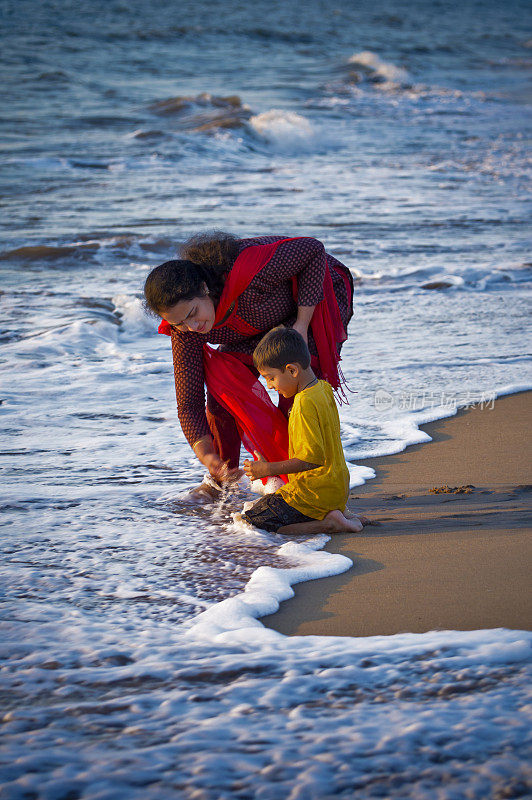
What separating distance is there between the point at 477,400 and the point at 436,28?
46713mm

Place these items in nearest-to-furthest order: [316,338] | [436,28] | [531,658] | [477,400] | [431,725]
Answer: [431,725]
[531,658]
[316,338]
[477,400]
[436,28]

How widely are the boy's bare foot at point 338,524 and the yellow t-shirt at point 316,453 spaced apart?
4cm

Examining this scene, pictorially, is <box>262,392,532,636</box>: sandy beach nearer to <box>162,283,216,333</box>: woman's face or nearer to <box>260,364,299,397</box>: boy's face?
<box>260,364,299,397</box>: boy's face

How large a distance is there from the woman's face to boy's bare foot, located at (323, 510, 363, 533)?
2.93 ft

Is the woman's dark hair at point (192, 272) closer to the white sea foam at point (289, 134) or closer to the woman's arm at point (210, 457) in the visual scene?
the woman's arm at point (210, 457)

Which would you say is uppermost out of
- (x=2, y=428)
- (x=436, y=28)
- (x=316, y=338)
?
(x=436, y=28)

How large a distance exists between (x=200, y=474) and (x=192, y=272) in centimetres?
125

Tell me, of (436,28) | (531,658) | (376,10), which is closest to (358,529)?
(531,658)

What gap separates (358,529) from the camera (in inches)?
132

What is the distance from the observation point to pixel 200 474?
413 centimetres

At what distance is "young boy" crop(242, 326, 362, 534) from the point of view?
3240mm

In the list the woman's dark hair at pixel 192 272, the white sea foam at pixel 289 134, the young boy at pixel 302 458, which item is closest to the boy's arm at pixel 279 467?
the young boy at pixel 302 458

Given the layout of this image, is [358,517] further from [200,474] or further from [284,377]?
[200,474]

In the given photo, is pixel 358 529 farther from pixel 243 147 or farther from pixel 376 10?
pixel 376 10
